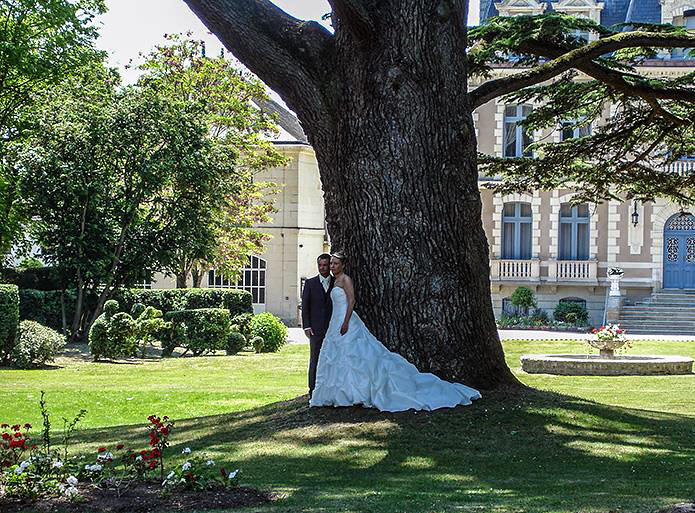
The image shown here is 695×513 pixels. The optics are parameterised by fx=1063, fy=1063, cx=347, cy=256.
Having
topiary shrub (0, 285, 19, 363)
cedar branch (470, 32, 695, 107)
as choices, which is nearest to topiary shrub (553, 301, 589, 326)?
topiary shrub (0, 285, 19, 363)

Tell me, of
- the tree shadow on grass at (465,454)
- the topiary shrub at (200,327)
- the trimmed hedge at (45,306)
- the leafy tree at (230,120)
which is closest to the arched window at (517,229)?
the leafy tree at (230,120)

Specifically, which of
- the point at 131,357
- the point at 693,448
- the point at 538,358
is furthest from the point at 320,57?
the point at 131,357

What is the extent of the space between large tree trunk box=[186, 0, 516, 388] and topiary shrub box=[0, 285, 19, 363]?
1150 cm

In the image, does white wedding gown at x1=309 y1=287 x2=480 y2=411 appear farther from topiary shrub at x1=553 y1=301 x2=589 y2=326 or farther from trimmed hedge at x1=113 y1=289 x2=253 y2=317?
topiary shrub at x1=553 y1=301 x2=589 y2=326

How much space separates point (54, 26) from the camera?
32.2 m

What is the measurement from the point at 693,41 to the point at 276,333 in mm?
15463

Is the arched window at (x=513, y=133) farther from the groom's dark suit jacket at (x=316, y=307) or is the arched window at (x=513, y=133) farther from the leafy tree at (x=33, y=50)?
the groom's dark suit jacket at (x=316, y=307)

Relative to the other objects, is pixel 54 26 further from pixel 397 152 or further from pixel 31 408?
pixel 397 152

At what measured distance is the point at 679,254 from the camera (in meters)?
37.9

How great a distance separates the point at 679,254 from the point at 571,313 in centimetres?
481

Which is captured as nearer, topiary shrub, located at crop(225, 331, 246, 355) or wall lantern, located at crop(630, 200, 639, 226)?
topiary shrub, located at crop(225, 331, 246, 355)

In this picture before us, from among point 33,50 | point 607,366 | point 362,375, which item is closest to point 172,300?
point 33,50

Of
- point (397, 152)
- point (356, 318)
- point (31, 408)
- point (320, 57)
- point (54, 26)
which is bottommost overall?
point (31, 408)

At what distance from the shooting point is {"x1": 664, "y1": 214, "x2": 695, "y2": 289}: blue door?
37.9 metres
